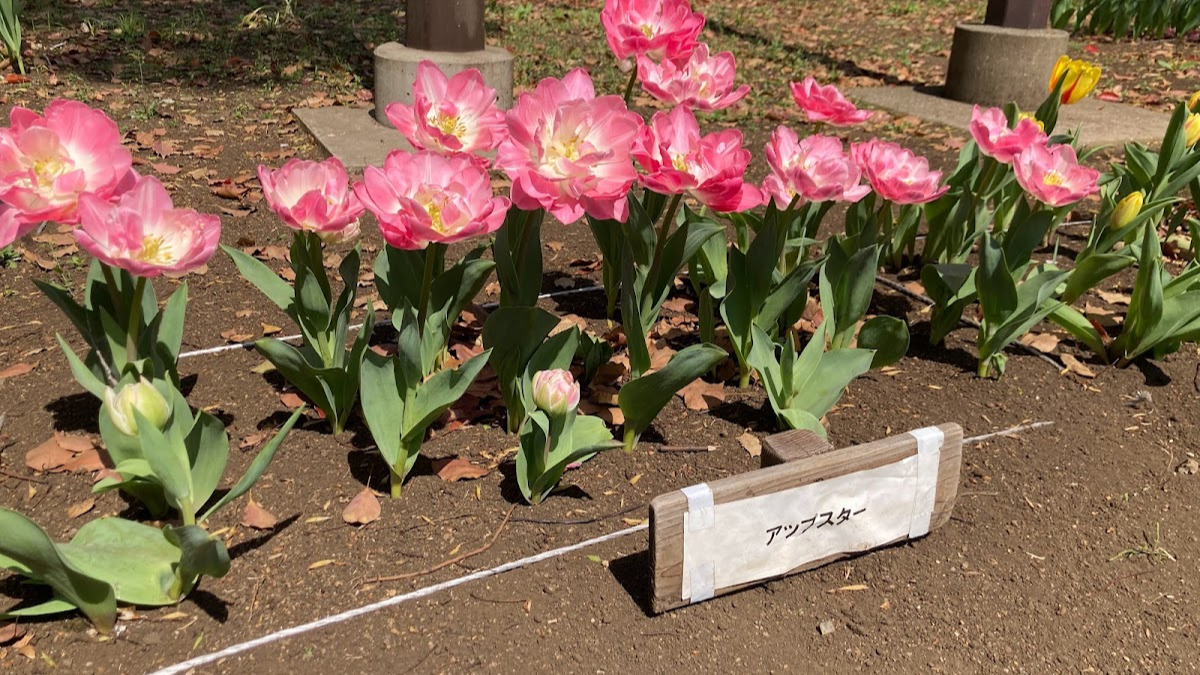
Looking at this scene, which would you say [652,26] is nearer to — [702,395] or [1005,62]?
[702,395]

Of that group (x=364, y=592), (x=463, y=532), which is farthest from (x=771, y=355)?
(x=364, y=592)

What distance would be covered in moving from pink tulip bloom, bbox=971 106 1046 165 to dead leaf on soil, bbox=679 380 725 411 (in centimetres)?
91

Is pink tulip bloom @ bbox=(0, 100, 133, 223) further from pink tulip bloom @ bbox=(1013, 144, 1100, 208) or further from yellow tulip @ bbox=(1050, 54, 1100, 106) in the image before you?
yellow tulip @ bbox=(1050, 54, 1100, 106)

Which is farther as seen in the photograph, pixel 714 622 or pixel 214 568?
pixel 714 622

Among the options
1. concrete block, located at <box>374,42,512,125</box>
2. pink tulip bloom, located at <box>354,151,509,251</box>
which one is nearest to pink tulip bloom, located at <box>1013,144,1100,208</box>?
pink tulip bloom, located at <box>354,151,509,251</box>

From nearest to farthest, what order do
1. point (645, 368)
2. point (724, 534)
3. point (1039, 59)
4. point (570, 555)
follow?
1. point (724, 534)
2. point (570, 555)
3. point (645, 368)
4. point (1039, 59)

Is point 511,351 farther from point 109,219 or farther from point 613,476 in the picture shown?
point 109,219

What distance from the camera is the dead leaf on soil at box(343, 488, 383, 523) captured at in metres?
1.91

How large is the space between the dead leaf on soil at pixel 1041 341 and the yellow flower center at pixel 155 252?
237 centimetres

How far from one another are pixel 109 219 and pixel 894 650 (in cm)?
155

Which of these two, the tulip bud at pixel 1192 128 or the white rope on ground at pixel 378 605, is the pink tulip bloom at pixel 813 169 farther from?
the tulip bud at pixel 1192 128

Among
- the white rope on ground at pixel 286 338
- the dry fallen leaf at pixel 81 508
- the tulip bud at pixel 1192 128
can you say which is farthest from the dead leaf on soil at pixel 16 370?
the tulip bud at pixel 1192 128

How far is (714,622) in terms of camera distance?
1.76 meters

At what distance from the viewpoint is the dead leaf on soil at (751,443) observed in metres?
2.24
